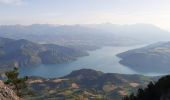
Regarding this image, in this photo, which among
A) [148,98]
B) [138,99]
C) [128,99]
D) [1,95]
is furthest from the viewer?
[128,99]

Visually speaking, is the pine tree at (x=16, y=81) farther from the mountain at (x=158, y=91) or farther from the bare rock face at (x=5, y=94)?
the mountain at (x=158, y=91)

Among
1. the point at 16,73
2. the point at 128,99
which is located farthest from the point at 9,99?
the point at 128,99

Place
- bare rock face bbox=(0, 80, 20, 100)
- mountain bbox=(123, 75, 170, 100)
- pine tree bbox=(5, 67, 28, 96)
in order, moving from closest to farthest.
Result: bare rock face bbox=(0, 80, 20, 100) → mountain bbox=(123, 75, 170, 100) → pine tree bbox=(5, 67, 28, 96)

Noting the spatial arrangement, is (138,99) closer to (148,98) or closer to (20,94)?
(148,98)

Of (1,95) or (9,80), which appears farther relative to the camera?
(9,80)

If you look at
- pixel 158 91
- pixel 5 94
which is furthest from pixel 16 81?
pixel 158 91

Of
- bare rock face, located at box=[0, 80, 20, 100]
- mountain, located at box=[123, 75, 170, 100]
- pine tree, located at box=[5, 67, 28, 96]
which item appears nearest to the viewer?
bare rock face, located at box=[0, 80, 20, 100]

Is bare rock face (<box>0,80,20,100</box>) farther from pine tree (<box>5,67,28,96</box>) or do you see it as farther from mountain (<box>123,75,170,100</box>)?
mountain (<box>123,75,170,100</box>)

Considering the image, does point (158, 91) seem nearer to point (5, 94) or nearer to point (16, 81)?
point (5, 94)

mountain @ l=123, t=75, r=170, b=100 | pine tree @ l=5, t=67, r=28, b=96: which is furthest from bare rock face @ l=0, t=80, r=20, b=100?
mountain @ l=123, t=75, r=170, b=100

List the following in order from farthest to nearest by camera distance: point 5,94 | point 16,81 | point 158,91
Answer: point 16,81 < point 158,91 < point 5,94

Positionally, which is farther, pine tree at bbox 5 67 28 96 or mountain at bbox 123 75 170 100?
pine tree at bbox 5 67 28 96
